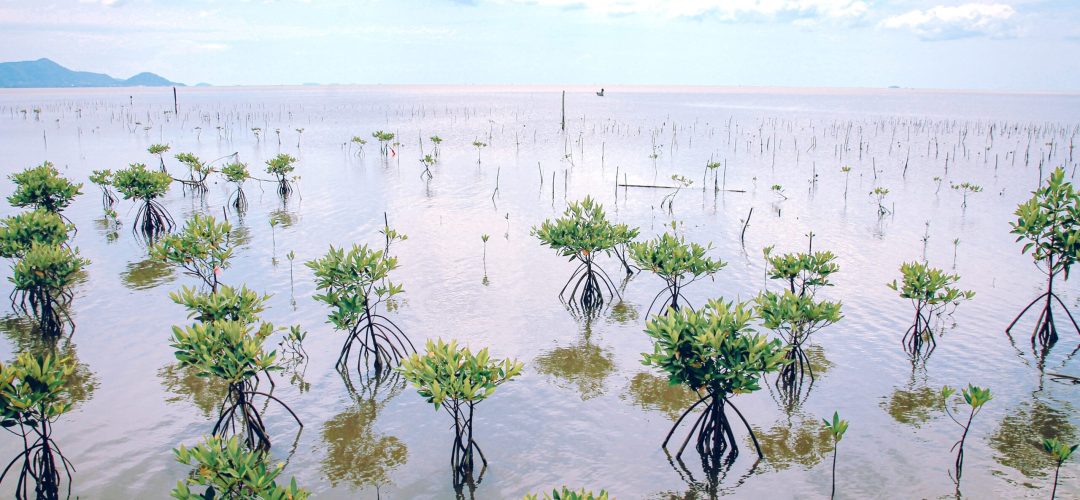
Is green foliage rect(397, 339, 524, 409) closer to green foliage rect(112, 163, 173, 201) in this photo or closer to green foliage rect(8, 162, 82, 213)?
green foliage rect(8, 162, 82, 213)

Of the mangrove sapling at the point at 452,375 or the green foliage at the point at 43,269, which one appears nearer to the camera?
the mangrove sapling at the point at 452,375

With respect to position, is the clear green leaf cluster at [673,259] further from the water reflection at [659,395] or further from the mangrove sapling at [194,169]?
the mangrove sapling at [194,169]

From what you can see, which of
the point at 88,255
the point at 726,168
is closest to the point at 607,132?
the point at 726,168

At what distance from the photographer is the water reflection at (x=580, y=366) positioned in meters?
11.8

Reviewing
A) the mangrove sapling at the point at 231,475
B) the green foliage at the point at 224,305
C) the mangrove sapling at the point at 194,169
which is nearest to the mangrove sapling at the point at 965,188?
the green foliage at the point at 224,305

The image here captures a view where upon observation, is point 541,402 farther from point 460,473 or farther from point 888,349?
point 888,349

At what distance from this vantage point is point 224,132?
5731cm

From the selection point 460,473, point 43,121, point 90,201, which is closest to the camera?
point 460,473

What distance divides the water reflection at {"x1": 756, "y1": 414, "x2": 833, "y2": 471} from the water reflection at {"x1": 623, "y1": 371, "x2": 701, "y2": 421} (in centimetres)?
132

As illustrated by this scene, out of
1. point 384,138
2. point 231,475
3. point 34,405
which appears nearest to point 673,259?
point 231,475

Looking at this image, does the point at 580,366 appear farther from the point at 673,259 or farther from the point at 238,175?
the point at 238,175

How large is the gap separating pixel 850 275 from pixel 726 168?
767 inches

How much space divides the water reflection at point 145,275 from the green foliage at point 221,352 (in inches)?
354

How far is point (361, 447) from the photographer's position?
9.73 meters
